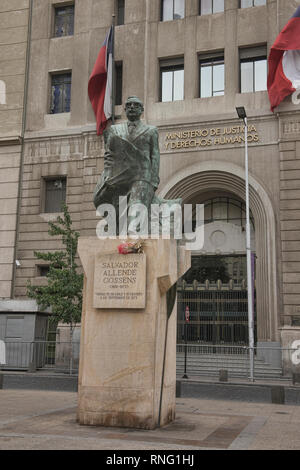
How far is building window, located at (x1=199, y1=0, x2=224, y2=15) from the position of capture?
26.6 meters

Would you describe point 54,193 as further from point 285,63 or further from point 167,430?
point 167,430

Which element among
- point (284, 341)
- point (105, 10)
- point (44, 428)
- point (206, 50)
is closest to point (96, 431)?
point (44, 428)

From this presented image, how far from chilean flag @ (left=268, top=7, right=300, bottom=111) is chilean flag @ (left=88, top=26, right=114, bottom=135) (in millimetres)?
7867

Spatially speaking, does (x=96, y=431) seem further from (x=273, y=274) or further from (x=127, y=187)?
(x=273, y=274)

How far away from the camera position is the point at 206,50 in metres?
26.1

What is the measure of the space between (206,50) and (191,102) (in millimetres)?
2901

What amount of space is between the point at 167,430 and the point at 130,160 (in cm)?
486

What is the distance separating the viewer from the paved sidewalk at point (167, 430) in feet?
23.0

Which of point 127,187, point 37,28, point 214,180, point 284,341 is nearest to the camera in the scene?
point 127,187

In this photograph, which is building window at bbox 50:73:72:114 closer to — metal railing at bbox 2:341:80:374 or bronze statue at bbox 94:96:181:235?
metal railing at bbox 2:341:80:374

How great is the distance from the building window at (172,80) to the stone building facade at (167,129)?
0.15 m

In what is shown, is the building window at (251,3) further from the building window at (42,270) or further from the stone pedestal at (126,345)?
the stone pedestal at (126,345)

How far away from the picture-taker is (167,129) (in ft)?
84.5

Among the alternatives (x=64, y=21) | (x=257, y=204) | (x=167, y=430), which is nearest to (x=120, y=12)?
(x=64, y=21)
